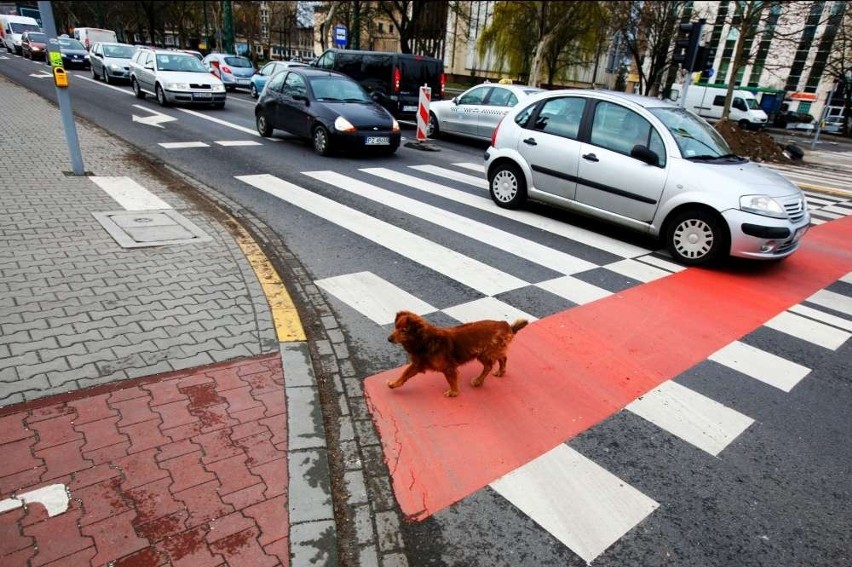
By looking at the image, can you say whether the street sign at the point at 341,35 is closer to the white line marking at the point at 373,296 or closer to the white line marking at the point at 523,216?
the white line marking at the point at 523,216

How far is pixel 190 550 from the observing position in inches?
97.8

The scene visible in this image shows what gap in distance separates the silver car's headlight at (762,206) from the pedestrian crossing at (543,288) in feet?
3.30

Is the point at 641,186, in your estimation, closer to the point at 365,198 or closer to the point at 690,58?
the point at 365,198

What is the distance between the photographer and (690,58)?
562 inches

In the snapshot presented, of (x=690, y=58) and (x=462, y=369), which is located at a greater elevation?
(x=690, y=58)

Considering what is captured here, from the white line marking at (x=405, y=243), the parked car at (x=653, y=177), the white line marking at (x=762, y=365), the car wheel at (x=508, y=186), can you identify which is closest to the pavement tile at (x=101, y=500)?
the white line marking at (x=405, y=243)

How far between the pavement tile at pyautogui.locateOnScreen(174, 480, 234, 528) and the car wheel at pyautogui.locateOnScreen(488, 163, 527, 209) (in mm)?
6712

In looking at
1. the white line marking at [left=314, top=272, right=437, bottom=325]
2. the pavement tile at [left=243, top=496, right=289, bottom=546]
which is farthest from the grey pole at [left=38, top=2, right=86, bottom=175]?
the pavement tile at [left=243, top=496, right=289, bottom=546]

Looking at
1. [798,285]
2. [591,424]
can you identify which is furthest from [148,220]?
[798,285]

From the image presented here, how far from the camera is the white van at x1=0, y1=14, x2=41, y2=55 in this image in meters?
41.3

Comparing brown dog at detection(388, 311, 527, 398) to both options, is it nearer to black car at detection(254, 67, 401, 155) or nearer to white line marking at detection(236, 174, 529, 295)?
white line marking at detection(236, 174, 529, 295)

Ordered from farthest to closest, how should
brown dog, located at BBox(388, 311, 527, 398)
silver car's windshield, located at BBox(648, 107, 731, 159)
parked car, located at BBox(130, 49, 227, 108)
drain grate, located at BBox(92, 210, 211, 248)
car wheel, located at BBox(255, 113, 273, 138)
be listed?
parked car, located at BBox(130, 49, 227, 108), car wheel, located at BBox(255, 113, 273, 138), silver car's windshield, located at BBox(648, 107, 731, 159), drain grate, located at BBox(92, 210, 211, 248), brown dog, located at BBox(388, 311, 527, 398)

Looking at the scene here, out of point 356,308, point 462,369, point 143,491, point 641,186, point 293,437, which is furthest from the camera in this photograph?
point 641,186

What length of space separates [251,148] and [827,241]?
1137cm
